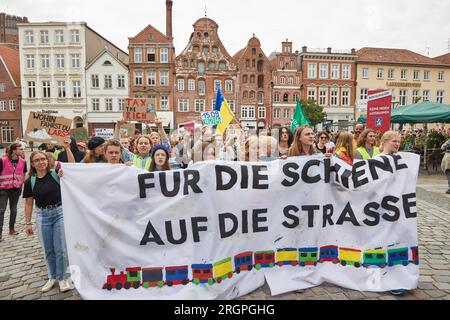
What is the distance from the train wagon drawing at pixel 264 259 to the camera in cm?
388

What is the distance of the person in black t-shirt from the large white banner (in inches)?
12.8

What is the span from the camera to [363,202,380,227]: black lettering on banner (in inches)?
156

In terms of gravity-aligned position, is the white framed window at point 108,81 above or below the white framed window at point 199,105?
above

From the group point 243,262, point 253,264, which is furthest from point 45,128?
point 253,264

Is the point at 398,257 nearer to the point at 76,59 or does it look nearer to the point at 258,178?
the point at 258,178

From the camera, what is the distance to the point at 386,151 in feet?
14.1

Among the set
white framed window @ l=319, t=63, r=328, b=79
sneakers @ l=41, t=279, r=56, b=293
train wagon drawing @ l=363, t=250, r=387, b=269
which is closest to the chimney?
white framed window @ l=319, t=63, r=328, b=79

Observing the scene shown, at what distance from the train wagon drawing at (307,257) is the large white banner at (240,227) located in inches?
0.5

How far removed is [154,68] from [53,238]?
4066 centimetres

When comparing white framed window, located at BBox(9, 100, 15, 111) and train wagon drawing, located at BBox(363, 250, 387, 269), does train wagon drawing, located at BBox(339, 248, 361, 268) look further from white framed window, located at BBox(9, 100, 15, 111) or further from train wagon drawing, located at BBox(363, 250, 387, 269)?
white framed window, located at BBox(9, 100, 15, 111)

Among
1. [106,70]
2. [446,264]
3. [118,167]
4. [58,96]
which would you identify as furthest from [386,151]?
[58,96]

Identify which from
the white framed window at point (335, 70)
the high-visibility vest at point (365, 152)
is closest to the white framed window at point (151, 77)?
the white framed window at point (335, 70)

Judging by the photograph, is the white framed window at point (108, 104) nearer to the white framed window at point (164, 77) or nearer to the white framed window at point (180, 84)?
the white framed window at point (164, 77)
